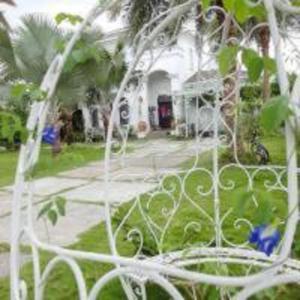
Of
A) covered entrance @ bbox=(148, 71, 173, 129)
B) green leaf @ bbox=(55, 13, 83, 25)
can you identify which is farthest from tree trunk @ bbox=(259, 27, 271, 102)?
covered entrance @ bbox=(148, 71, 173, 129)

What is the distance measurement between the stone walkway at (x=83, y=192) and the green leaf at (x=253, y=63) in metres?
1.24

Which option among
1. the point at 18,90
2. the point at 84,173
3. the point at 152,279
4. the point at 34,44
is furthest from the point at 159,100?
the point at 152,279

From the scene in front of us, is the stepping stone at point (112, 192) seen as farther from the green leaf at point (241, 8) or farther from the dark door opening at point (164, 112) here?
the dark door opening at point (164, 112)

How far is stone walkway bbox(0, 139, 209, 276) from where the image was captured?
468 centimetres

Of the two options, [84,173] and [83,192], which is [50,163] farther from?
[84,173]

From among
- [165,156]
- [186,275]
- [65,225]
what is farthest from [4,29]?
[186,275]

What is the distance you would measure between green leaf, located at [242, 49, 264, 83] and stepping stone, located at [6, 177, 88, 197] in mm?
6321

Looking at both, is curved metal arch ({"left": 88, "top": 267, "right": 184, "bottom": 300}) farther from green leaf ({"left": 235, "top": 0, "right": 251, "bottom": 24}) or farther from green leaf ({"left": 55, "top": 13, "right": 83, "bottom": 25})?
green leaf ({"left": 55, "top": 13, "right": 83, "bottom": 25})

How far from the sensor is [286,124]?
111cm

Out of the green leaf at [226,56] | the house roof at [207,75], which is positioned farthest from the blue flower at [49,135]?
the house roof at [207,75]

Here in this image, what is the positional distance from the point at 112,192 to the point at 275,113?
20.0ft

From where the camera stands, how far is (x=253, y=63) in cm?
117

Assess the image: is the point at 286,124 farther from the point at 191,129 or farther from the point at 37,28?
the point at 191,129

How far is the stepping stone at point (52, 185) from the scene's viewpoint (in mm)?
7512
